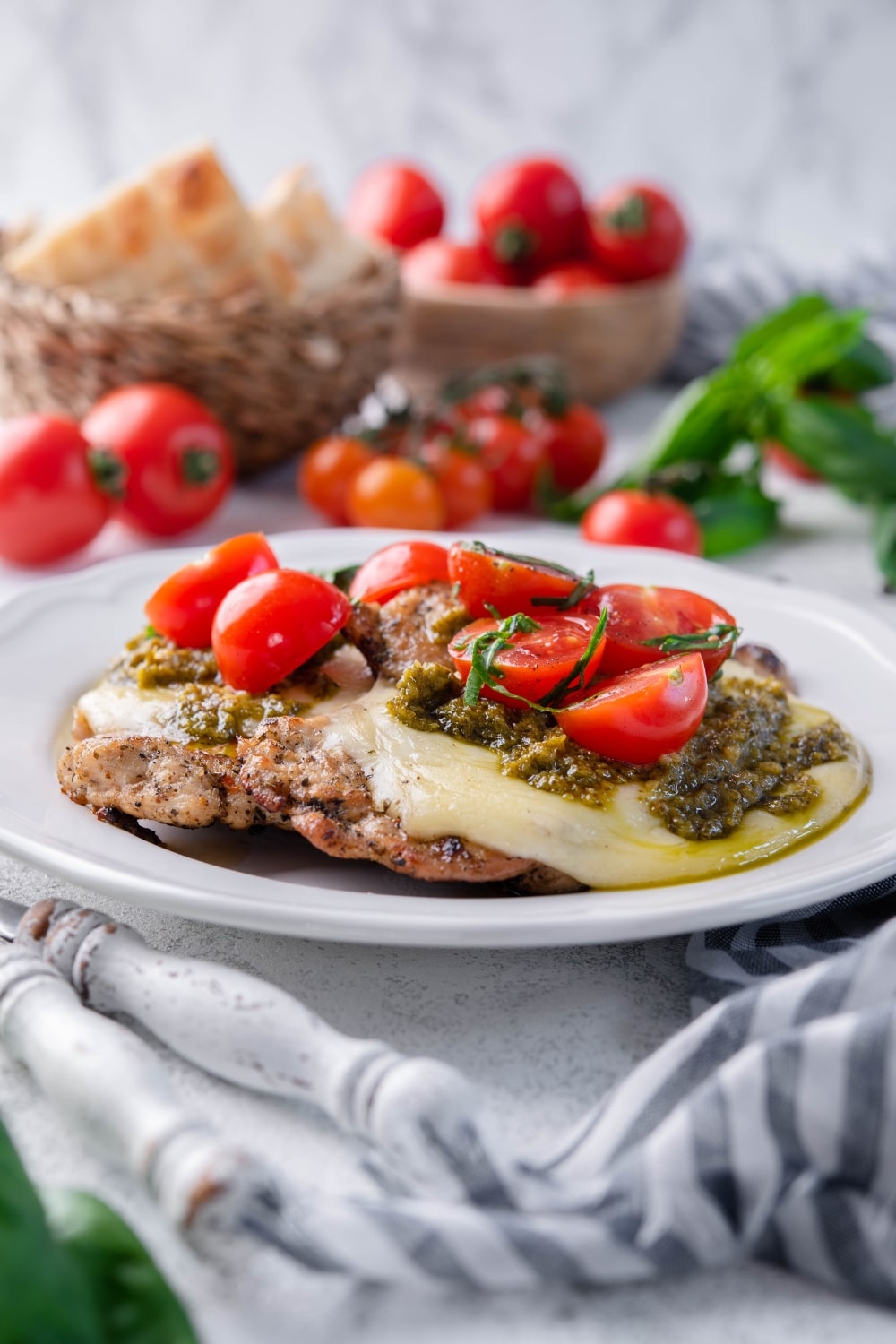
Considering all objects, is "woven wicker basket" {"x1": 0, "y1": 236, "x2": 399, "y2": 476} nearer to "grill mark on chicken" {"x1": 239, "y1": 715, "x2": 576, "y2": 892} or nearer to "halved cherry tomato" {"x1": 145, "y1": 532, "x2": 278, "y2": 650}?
"halved cherry tomato" {"x1": 145, "y1": 532, "x2": 278, "y2": 650}

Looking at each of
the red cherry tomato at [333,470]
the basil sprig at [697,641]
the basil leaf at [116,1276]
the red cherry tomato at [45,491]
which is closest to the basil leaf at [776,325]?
the red cherry tomato at [333,470]

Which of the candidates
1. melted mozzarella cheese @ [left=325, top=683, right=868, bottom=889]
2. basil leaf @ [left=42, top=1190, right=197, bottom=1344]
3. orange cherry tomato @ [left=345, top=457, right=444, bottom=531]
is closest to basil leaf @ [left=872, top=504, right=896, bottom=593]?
orange cherry tomato @ [left=345, top=457, right=444, bottom=531]

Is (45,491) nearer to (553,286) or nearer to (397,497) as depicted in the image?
(397,497)

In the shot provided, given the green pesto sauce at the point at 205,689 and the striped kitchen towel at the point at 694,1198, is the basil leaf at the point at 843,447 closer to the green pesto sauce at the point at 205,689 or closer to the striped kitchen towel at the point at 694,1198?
the green pesto sauce at the point at 205,689

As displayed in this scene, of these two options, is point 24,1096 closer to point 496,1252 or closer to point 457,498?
point 496,1252

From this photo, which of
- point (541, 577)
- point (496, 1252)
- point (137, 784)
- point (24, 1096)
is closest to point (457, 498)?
point (541, 577)

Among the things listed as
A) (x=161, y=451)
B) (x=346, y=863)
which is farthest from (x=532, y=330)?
(x=346, y=863)
